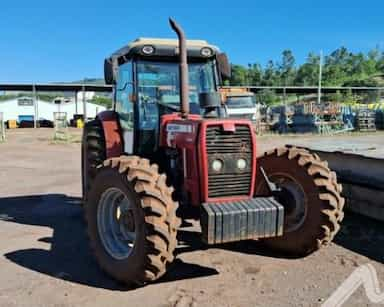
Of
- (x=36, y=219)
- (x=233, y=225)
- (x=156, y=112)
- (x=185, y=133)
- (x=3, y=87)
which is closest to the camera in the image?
(x=233, y=225)

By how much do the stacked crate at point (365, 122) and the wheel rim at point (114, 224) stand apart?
28.3m

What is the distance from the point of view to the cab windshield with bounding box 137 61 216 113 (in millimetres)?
5621

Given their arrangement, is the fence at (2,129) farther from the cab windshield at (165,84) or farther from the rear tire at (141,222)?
the rear tire at (141,222)

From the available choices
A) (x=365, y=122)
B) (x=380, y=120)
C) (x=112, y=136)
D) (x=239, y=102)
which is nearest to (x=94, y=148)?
(x=112, y=136)

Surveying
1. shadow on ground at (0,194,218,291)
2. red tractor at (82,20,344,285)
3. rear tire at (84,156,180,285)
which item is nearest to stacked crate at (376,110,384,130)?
shadow on ground at (0,194,218,291)

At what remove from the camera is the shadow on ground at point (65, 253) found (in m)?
4.72

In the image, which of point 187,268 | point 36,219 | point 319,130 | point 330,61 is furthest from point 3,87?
point 330,61

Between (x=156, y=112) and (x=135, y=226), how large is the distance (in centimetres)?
175

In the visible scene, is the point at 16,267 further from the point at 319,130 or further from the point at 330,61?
the point at 330,61

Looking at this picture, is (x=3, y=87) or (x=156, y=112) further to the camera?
(x=3, y=87)

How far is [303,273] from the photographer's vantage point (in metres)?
4.75

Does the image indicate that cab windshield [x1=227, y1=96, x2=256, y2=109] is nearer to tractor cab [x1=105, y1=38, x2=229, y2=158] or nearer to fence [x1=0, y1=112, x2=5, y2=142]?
fence [x1=0, y1=112, x2=5, y2=142]

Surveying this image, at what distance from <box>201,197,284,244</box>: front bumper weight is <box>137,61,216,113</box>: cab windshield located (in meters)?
1.64

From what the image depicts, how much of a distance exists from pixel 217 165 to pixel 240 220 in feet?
2.00
